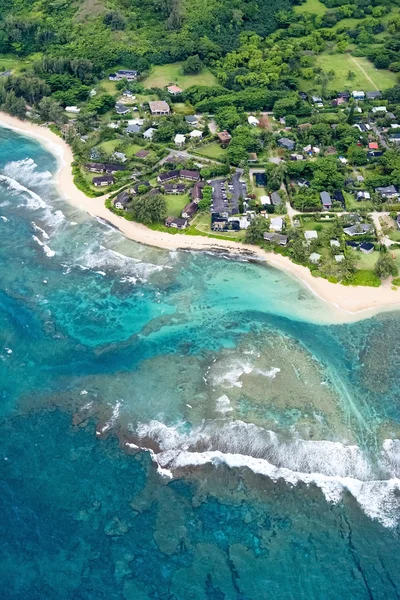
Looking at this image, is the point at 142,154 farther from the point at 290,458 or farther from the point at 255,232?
the point at 290,458

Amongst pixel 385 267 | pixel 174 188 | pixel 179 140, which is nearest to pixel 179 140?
pixel 179 140

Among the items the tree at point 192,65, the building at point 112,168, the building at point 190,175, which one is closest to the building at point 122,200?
the building at point 112,168

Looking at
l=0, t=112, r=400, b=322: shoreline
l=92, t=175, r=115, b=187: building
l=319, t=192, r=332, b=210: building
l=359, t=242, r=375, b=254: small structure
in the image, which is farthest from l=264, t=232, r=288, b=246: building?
l=92, t=175, r=115, b=187: building

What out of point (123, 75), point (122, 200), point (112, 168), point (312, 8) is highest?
point (312, 8)

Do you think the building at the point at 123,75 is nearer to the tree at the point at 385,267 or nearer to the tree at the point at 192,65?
the tree at the point at 192,65

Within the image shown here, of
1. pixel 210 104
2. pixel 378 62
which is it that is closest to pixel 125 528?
pixel 210 104

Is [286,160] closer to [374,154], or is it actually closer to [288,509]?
[374,154]
